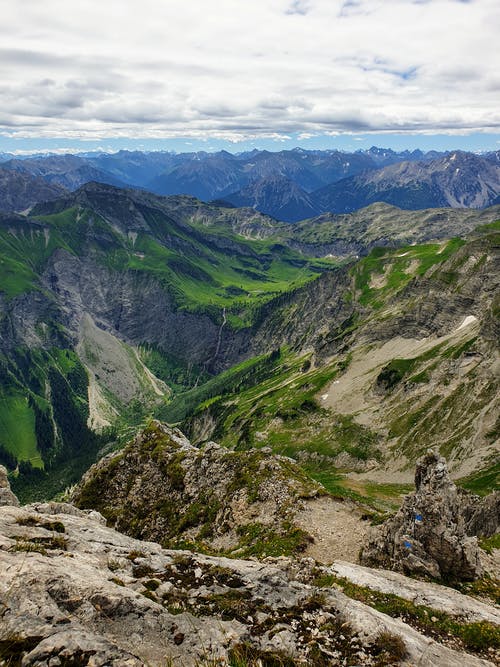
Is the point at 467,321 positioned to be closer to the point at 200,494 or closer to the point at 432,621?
the point at 200,494

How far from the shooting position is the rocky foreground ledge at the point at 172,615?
16891 millimetres

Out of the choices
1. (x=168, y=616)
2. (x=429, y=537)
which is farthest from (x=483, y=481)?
(x=168, y=616)

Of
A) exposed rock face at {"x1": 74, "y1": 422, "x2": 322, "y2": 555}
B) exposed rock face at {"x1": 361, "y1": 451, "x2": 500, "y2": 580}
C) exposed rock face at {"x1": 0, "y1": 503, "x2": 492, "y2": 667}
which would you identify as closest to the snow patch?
exposed rock face at {"x1": 74, "y1": 422, "x2": 322, "y2": 555}

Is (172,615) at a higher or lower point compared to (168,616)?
lower

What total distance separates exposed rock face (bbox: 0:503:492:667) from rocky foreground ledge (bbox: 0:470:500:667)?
0.05 metres

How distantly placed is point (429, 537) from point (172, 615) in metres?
23.0

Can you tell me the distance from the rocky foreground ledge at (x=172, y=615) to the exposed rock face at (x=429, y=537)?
5.62 m

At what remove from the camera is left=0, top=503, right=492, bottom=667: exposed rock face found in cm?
1681

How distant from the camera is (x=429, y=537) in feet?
116

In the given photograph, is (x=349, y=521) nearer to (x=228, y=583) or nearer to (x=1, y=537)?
(x=228, y=583)

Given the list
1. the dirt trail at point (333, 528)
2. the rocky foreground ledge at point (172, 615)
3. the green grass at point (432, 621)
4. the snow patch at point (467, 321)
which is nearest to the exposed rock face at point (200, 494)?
the dirt trail at point (333, 528)

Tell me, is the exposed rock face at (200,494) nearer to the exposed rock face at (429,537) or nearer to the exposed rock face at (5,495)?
the exposed rock face at (429,537)

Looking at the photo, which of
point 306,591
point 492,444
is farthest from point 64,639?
point 492,444

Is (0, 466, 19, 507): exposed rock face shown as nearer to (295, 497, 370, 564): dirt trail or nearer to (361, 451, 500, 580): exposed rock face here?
(295, 497, 370, 564): dirt trail
